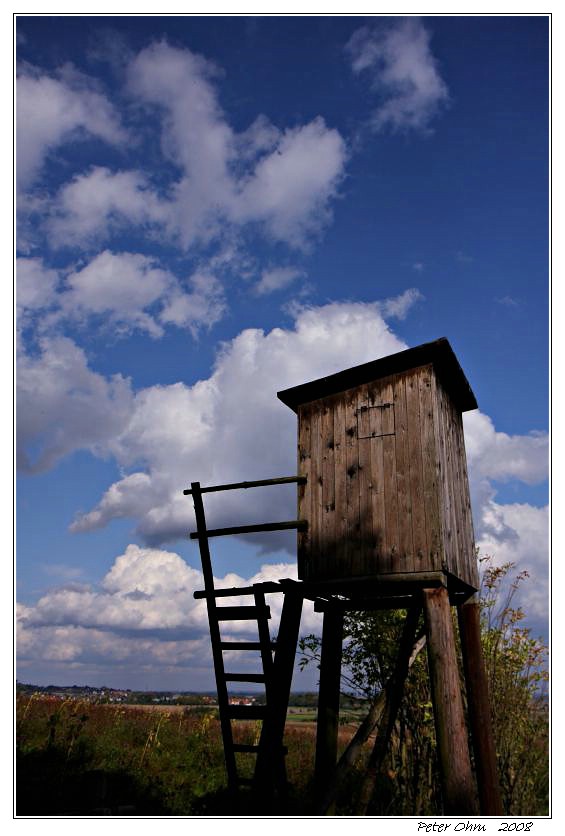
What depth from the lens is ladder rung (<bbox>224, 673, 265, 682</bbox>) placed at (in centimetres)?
868

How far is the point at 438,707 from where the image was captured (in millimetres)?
7621

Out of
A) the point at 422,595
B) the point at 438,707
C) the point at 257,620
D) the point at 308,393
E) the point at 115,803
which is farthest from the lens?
the point at 115,803

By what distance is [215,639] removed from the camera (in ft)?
30.4

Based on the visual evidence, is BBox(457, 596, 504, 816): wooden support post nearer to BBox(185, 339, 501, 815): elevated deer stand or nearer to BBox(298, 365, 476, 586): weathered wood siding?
BBox(185, 339, 501, 815): elevated deer stand

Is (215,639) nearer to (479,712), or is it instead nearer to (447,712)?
(447,712)

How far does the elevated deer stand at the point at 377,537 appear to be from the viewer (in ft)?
27.0

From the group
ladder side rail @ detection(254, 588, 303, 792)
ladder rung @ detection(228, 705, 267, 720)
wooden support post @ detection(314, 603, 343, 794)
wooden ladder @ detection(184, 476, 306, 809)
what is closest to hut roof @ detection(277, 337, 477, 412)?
wooden ladder @ detection(184, 476, 306, 809)

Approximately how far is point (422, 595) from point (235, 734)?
14851mm

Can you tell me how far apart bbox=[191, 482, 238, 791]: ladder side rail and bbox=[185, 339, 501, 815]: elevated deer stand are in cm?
2

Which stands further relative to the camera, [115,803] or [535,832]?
[115,803]

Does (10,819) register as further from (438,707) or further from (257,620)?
(438,707)

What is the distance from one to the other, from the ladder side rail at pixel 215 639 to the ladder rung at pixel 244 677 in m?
0.09

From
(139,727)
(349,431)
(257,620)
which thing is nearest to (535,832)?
(257,620)

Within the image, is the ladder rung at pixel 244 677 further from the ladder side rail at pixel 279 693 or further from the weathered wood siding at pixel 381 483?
the weathered wood siding at pixel 381 483
